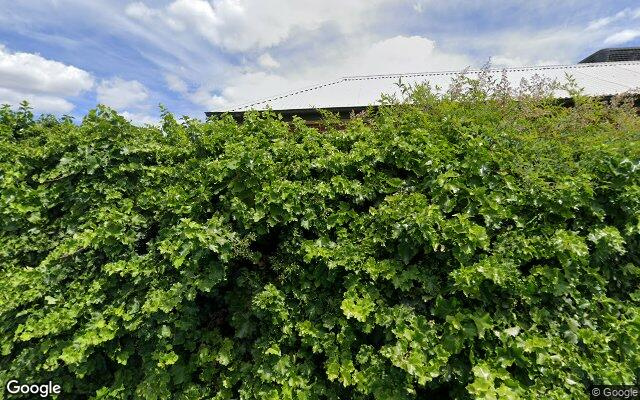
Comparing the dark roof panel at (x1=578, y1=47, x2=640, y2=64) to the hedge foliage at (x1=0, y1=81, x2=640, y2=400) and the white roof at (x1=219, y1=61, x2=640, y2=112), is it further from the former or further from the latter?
the hedge foliage at (x1=0, y1=81, x2=640, y2=400)

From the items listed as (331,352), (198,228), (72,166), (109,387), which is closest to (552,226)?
(331,352)

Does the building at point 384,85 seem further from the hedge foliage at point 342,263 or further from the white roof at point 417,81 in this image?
the hedge foliage at point 342,263

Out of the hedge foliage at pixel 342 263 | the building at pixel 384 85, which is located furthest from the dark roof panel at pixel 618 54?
the hedge foliage at pixel 342 263

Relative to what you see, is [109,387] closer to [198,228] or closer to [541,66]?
[198,228]

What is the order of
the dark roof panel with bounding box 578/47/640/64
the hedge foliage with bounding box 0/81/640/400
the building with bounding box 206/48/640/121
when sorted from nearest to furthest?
the hedge foliage with bounding box 0/81/640/400 < the building with bounding box 206/48/640/121 < the dark roof panel with bounding box 578/47/640/64

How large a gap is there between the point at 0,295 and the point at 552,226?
4332 millimetres

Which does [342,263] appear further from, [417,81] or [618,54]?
[618,54]

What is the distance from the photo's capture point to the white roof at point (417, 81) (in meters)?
9.12

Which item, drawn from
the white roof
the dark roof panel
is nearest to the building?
the white roof

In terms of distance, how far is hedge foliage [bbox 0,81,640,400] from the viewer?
213 cm

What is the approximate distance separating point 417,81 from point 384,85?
1065mm

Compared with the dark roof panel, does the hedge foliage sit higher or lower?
lower

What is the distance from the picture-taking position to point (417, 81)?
35.2 feet

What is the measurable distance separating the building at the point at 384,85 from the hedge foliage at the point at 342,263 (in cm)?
576
